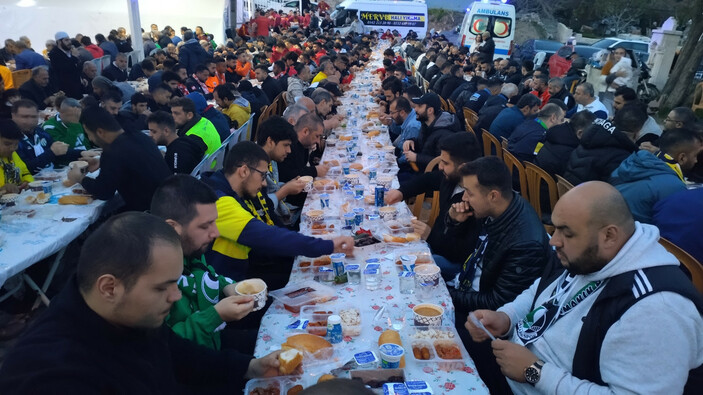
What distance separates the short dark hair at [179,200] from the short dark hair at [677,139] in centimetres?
498

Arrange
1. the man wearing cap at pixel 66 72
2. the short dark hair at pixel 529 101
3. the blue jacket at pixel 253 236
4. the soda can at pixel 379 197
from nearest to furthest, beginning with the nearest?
the blue jacket at pixel 253 236 < the soda can at pixel 379 197 < the short dark hair at pixel 529 101 < the man wearing cap at pixel 66 72

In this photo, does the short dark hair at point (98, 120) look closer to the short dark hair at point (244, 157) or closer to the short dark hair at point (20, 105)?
the short dark hair at point (20, 105)

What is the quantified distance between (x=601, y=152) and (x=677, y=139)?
80 centimetres

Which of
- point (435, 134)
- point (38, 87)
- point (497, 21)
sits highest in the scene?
point (497, 21)

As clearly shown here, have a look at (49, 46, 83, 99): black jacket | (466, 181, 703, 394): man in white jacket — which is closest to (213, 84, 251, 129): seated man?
(49, 46, 83, 99): black jacket

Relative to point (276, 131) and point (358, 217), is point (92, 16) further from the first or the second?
point (358, 217)

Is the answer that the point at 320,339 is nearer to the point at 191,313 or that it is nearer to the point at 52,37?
the point at 191,313

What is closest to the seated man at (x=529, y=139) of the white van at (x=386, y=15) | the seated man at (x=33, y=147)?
the seated man at (x=33, y=147)

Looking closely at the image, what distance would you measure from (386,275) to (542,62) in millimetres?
18333

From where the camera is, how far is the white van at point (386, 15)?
1111 inches

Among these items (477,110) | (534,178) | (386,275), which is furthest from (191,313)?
(477,110)

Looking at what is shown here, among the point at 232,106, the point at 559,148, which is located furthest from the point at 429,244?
the point at 232,106

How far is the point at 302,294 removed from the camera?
296cm

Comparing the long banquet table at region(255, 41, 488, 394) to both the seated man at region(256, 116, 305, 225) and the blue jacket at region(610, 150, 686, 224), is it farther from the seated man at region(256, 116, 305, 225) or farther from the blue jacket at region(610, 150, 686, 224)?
the blue jacket at region(610, 150, 686, 224)
